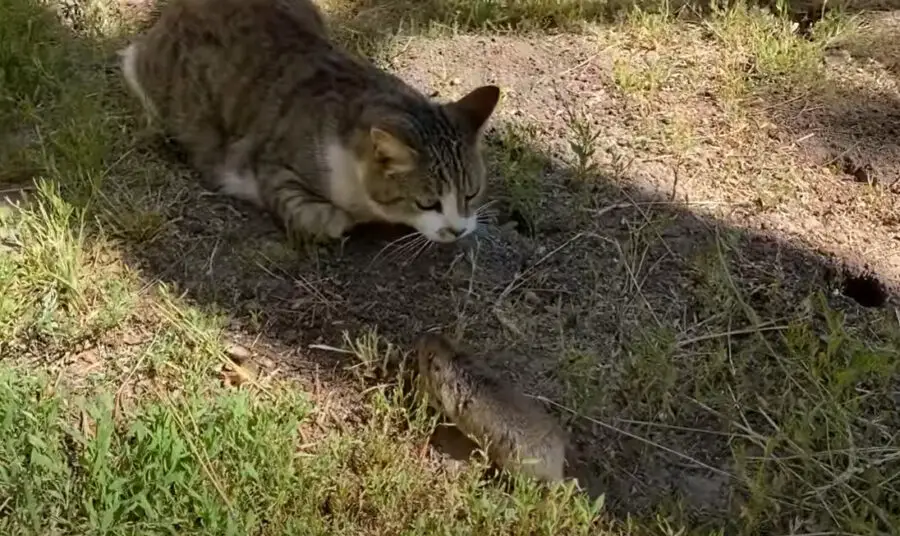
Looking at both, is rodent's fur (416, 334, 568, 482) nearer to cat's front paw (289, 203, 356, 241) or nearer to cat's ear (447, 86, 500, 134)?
cat's front paw (289, 203, 356, 241)

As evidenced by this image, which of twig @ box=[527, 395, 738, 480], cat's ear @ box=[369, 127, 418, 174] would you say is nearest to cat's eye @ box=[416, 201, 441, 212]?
cat's ear @ box=[369, 127, 418, 174]

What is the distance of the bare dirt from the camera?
3082 millimetres

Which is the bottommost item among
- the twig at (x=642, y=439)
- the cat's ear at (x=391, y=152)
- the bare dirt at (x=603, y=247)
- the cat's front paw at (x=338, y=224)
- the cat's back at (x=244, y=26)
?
the twig at (x=642, y=439)

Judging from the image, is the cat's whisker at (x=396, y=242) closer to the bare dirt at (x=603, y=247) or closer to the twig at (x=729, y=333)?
the bare dirt at (x=603, y=247)

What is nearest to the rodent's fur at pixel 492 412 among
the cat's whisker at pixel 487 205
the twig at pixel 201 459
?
the twig at pixel 201 459

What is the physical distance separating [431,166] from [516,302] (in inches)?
20.0

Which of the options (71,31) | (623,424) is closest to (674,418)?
(623,424)

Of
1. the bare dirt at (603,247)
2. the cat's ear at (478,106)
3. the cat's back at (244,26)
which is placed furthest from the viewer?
the cat's back at (244,26)

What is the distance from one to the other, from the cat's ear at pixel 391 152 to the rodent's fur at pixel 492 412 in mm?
582

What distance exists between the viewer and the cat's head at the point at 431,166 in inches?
126

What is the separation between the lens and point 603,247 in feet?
11.6

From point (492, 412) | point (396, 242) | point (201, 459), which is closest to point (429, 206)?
point (396, 242)

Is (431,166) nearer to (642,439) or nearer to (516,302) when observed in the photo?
(516,302)

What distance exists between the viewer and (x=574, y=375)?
10.0ft
